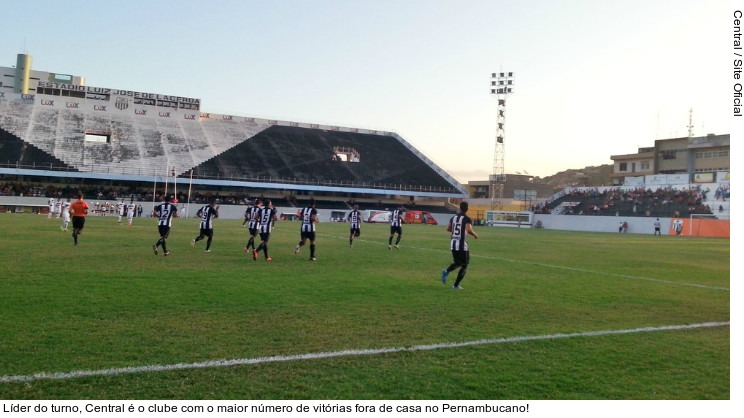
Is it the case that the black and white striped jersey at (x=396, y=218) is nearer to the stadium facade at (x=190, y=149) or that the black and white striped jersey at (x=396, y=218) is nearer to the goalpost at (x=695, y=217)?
the goalpost at (x=695, y=217)

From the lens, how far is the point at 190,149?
7200 cm

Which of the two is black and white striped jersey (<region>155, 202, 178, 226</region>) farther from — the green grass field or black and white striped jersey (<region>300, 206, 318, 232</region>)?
black and white striped jersey (<region>300, 206, 318, 232</region>)

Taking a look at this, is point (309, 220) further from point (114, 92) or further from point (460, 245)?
point (114, 92)

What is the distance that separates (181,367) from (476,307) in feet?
18.6

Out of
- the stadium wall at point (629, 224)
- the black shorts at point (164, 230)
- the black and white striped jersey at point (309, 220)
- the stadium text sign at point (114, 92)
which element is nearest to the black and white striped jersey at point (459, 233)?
the black and white striped jersey at point (309, 220)

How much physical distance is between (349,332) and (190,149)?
68.6 m

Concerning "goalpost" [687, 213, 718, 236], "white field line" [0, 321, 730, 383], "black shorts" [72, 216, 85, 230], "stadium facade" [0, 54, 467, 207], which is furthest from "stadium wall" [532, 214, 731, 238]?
"black shorts" [72, 216, 85, 230]

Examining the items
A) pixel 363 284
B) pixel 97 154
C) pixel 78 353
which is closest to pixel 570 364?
pixel 78 353

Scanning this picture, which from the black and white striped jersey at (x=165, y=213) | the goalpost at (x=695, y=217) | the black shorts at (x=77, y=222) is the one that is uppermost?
the goalpost at (x=695, y=217)

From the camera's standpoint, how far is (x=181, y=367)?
19.4 ft

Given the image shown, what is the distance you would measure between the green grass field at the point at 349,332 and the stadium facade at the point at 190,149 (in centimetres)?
4971

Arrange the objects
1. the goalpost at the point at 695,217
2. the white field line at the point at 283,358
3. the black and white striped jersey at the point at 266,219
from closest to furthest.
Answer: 1. the white field line at the point at 283,358
2. the black and white striped jersey at the point at 266,219
3. the goalpost at the point at 695,217

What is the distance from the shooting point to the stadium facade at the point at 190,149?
63656 millimetres

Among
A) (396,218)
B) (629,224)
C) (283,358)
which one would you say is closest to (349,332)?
(283,358)
